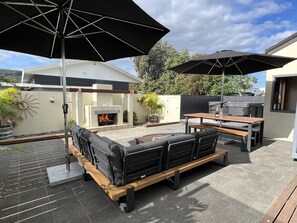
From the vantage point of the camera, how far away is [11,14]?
86.8 inches

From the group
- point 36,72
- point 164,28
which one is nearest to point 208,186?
point 164,28

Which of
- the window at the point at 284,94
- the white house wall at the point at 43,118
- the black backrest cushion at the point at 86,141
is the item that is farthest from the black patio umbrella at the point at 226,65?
the white house wall at the point at 43,118

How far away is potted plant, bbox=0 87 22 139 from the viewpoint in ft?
17.6

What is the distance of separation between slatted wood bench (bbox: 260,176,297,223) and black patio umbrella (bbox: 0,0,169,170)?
2797 millimetres

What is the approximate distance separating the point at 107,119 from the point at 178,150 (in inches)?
239

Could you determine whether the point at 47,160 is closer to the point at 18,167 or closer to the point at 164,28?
the point at 18,167

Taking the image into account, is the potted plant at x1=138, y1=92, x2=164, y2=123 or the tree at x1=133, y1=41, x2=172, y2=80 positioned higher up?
the tree at x1=133, y1=41, x2=172, y2=80

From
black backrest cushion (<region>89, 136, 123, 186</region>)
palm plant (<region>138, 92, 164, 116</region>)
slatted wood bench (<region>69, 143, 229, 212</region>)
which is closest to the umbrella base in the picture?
slatted wood bench (<region>69, 143, 229, 212</region>)

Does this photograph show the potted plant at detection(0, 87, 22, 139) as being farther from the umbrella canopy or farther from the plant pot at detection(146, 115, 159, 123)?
the plant pot at detection(146, 115, 159, 123)

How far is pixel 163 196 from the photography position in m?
2.55

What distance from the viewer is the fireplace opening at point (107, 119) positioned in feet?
26.2

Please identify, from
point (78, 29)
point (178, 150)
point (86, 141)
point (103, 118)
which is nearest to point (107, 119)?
point (103, 118)

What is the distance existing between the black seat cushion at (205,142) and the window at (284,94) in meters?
4.27

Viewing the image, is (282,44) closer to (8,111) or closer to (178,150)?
(178,150)
